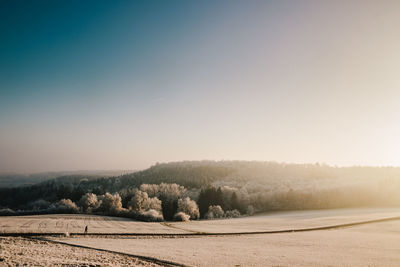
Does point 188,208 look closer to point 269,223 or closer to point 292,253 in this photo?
point 269,223

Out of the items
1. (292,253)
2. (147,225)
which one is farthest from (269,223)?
(292,253)

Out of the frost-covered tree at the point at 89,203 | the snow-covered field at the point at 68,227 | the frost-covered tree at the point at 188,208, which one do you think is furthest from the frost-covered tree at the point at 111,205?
the snow-covered field at the point at 68,227

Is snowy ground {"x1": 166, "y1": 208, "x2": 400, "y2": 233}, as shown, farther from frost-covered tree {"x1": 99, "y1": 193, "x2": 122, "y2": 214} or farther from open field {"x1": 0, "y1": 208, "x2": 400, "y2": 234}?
frost-covered tree {"x1": 99, "y1": 193, "x2": 122, "y2": 214}

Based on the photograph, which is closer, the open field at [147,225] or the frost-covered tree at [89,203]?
the open field at [147,225]

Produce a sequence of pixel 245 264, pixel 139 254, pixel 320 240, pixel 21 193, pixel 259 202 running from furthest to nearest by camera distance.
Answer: pixel 21 193 < pixel 259 202 < pixel 320 240 < pixel 139 254 < pixel 245 264

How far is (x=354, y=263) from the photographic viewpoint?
21.8 metres

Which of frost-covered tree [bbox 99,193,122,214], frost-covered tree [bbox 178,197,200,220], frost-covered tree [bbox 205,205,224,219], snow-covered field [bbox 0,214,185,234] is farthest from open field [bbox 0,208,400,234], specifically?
frost-covered tree [bbox 205,205,224,219]

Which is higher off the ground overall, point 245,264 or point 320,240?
point 245,264

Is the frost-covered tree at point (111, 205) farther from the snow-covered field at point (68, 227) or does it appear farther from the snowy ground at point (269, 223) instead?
the snowy ground at point (269, 223)

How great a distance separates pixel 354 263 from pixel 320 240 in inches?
470

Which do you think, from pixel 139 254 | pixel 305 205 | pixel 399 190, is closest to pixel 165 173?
pixel 305 205

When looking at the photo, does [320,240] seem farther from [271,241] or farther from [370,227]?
[370,227]

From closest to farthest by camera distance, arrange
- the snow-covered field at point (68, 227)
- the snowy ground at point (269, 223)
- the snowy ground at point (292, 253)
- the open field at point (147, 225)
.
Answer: the snowy ground at point (292, 253) → the snow-covered field at point (68, 227) → the open field at point (147, 225) → the snowy ground at point (269, 223)

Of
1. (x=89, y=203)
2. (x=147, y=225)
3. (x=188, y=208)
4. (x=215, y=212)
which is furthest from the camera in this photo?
(x=215, y=212)
